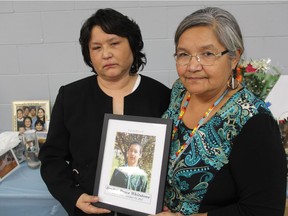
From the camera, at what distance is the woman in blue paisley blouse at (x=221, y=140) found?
30.1 inches

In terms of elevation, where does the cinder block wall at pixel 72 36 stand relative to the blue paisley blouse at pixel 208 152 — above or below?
above

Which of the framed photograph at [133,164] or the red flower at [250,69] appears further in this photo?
the red flower at [250,69]

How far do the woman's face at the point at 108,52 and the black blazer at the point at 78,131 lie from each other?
0.11m

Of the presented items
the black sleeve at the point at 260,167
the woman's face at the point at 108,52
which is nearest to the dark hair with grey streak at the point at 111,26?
the woman's face at the point at 108,52

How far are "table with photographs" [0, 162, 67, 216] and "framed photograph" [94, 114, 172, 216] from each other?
22.8 inches

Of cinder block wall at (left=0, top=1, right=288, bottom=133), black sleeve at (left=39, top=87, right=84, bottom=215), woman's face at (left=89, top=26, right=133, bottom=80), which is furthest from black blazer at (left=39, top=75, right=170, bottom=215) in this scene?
cinder block wall at (left=0, top=1, right=288, bottom=133)

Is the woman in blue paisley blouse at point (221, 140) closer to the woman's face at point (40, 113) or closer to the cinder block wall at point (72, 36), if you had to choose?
the cinder block wall at point (72, 36)

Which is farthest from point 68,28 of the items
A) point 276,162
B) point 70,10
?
point 276,162

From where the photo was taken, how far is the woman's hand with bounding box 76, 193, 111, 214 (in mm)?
986

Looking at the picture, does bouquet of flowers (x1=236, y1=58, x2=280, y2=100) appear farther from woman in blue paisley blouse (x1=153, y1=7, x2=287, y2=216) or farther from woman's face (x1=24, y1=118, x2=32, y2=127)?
woman's face (x1=24, y1=118, x2=32, y2=127)

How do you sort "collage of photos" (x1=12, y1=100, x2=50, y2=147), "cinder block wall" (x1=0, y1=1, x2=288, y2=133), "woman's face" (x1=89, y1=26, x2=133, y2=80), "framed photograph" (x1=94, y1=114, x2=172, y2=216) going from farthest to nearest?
"collage of photos" (x1=12, y1=100, x2=50, y2=147)
"cinder block wall" (x1=0, y1=1, x2=288, y2=133)
"woman's face" (x1=89, y1=26, x2=133, y2=80)
"framed photograph" (x1=94, y1=114, x2=172, y2=216)

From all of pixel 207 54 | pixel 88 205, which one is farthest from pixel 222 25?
pixel 88 205

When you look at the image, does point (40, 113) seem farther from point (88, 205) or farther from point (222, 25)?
point (222, 25)

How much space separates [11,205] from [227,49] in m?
1.36
